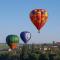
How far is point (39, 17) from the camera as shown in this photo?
103 feet

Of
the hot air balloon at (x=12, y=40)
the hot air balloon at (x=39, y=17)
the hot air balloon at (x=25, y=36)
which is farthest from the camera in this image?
the hot air balloon at (x=25, y=36)

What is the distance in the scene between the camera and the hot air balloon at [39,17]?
3122 centimetres

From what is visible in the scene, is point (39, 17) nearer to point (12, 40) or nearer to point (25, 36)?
point (12, 40)

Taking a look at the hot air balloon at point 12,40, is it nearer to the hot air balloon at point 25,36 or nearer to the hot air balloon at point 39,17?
the hot air balloon at point 25,36

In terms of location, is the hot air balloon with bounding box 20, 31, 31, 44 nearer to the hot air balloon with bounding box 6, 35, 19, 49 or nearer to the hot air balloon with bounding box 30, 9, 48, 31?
the hot air balloon with bounding box 6, 35, 19, 49

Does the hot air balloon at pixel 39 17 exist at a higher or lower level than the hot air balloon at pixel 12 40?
higher

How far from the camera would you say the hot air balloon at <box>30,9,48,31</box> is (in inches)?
1229

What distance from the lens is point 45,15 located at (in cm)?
3156

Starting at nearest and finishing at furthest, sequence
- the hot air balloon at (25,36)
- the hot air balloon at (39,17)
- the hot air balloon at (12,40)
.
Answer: the hot air balloon at (39,17)
the hot air balloon at (12,40)
the hot air balloon at (25,36)

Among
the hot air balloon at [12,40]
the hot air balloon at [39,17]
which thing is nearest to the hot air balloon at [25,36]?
the hot air balloon at [12,40]

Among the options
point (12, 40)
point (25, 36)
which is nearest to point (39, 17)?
point (12, 40)

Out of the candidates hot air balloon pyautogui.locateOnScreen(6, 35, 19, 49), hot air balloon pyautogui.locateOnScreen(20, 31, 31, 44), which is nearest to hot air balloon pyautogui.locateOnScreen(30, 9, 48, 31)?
hot air balloon pyautogui.locateOnScreen(6, 35, 19, 49)

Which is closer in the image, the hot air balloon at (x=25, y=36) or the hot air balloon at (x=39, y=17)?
the hot air balloon at (x=39, y=17)

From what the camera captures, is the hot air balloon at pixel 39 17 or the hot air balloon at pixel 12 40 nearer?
the hot air balloon at pixel 39 17
